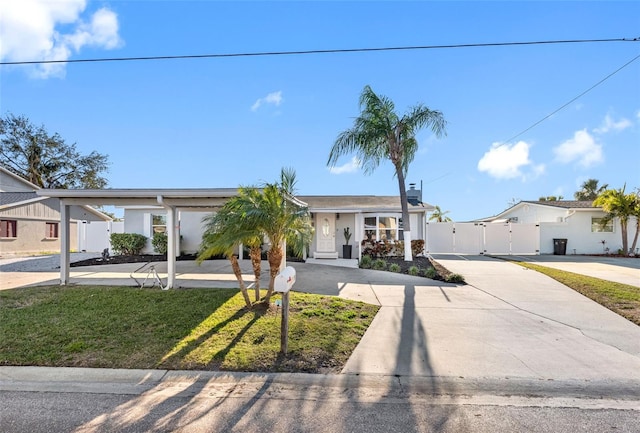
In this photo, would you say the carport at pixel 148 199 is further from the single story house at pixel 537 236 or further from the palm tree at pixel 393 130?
the single story house at pixel 537 236

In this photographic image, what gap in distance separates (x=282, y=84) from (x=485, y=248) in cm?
1518

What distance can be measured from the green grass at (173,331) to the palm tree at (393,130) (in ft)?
25.7

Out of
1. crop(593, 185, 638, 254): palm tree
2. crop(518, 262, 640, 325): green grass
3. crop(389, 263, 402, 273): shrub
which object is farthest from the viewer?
crop(593, 185, 638, 254): palm tree

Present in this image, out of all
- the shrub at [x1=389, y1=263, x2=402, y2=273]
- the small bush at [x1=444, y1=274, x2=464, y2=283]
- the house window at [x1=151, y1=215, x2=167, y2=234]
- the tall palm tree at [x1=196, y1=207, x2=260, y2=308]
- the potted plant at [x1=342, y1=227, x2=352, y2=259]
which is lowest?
the small bush at [x1=444, y1=274, x2=464, y2=283]

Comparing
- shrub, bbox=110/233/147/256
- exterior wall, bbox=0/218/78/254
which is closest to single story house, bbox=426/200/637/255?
shrub, bbox=110/233/147/256

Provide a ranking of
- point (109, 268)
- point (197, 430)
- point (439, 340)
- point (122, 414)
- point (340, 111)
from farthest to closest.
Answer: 1. point (340, 111)
2. point (109, 268)
3. point (439, 340)
4. point (122, 414)
5. point (197, 430)

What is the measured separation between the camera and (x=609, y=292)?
27.2ft

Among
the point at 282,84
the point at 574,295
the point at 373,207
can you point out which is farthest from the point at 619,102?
the point at 282,84

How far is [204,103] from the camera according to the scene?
13078mm

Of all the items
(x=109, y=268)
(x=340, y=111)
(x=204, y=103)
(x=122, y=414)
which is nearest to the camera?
(x=122, y=414)

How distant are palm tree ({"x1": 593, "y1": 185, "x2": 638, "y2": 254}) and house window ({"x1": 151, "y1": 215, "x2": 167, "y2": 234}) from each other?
80.4 feet

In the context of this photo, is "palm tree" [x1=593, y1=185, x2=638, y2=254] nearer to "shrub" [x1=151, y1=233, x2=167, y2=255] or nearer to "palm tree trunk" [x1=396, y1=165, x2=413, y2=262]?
"palm tree trunk" [x1=396, y1=165, x2=413, y2=262]

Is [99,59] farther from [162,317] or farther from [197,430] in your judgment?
[197,430]

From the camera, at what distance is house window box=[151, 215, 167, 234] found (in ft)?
53.6
